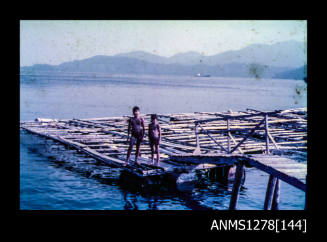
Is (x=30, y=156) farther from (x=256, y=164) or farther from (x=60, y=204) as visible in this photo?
(x=256, y=164)

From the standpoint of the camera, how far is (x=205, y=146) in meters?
16.3

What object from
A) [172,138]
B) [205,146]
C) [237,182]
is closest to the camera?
[237,182]

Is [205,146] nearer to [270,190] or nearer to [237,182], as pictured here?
[237,182]

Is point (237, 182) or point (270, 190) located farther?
point (237, 182)

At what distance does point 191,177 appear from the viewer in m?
13.0

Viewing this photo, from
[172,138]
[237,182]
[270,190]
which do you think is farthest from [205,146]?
[270,190]

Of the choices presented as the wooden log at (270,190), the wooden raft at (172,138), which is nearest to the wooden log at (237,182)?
the wooden raft at (172,138)

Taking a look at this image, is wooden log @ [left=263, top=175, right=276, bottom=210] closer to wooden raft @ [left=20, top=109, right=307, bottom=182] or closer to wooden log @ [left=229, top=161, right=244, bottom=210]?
wooden log @ [left=229, top=161, right=244, bottom=210]

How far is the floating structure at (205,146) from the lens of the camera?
9859 mm

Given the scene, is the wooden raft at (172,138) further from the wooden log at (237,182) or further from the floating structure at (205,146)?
the wooden log at (237,182)
